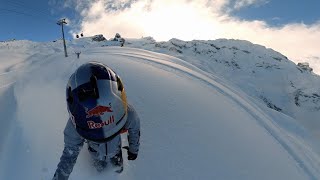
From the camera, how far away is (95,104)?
395 centimetres

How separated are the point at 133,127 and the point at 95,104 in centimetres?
104

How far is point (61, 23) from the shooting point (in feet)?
122

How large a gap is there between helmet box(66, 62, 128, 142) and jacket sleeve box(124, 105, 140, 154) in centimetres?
46

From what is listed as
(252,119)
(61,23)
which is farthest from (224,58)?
(252,119)

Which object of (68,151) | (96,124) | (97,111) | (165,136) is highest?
(97,111)

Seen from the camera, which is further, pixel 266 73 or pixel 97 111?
pixel 266 73

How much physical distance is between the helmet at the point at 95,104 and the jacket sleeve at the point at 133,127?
18.0 inches

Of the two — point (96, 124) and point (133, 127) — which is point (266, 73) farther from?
point (96, 124)

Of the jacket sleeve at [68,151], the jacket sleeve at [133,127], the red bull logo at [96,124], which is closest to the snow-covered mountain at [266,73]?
the jacket sleeve at [133,127]

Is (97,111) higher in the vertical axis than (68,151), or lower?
higher

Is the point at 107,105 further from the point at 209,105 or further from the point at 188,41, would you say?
the point at 188,41

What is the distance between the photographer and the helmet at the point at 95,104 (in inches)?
156

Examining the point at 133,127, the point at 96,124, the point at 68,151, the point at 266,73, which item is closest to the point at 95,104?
the point at 96,124

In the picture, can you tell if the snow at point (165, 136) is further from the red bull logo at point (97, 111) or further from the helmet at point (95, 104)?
the red bull logo at point (97, 111)
